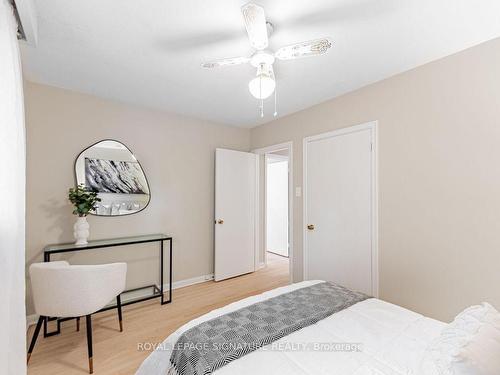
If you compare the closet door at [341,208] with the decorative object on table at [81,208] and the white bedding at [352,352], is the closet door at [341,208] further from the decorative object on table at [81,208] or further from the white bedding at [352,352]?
the decorative object on table at [81,208]

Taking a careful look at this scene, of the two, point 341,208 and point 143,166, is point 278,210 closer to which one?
point 341,208

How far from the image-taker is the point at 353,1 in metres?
1.34

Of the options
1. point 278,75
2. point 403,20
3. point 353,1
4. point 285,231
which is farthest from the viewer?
point 285,231

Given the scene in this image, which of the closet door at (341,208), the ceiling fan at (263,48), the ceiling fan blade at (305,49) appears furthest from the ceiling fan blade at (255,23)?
the closet door at (341,208)

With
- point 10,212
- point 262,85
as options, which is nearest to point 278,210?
point 262,85

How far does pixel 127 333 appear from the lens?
2.12 meters

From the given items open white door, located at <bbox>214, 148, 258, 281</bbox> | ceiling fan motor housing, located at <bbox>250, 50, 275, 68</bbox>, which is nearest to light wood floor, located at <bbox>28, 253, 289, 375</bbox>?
open white door, located at <bbox>214, 148, 258, 281</bbox>

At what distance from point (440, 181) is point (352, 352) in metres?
1.61

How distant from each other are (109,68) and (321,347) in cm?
256

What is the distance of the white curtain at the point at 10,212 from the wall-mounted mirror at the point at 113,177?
151cm

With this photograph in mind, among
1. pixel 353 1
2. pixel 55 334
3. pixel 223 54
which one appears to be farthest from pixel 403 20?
pixel 55 334

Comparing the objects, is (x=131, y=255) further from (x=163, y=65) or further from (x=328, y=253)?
(x=328, y=253)

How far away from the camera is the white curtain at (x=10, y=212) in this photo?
102 centimetres

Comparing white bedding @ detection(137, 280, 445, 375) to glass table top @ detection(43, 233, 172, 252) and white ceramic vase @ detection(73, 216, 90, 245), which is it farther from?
white ceramic vase @ detection(73, 216, 90, 245)
